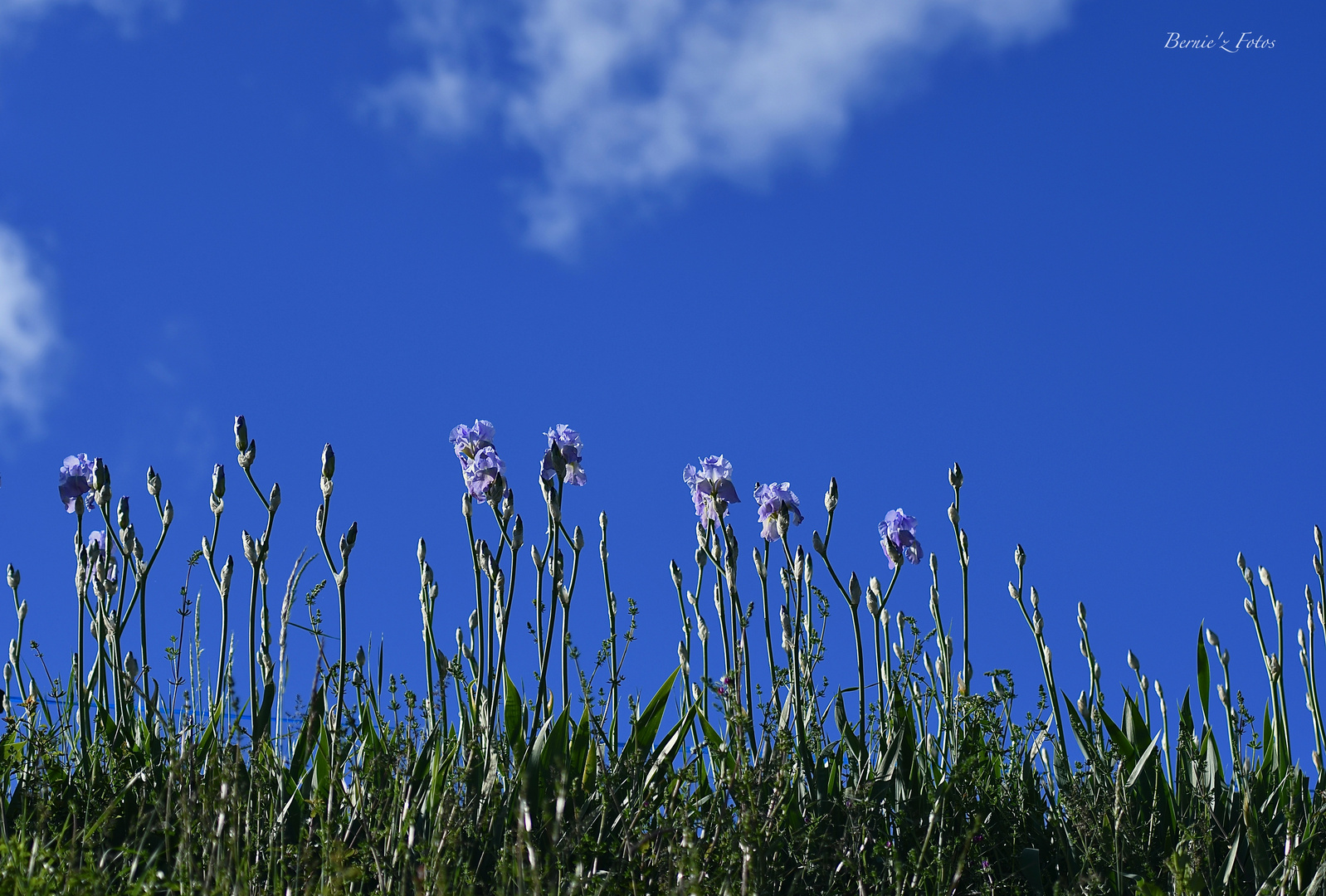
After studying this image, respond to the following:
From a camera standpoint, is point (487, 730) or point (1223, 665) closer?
point (487, 730)

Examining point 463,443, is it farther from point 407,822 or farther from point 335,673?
point 407,822

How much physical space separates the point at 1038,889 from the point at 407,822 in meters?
1.93

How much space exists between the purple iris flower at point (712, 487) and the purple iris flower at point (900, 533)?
0.59 m

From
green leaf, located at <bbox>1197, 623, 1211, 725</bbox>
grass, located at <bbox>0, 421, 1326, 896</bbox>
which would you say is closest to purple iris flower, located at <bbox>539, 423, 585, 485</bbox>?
grass, located at <bbox>0, 421, 1326, 896</bbox>

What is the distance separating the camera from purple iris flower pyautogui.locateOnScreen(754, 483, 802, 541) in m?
4.02

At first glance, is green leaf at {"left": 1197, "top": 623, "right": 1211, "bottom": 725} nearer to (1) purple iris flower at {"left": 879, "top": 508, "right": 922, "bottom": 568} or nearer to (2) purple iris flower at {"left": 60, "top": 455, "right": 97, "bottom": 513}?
(1) purple iris flower at {"left": 879, "top": 508, "right": 922, "bottom": 568}

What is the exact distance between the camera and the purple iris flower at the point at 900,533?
421 centimetres

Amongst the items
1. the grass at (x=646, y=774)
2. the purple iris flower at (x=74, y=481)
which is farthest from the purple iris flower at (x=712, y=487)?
the purple iris flower at (x=74, y=481)

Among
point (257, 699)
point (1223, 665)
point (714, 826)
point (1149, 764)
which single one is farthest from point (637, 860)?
point (1223, 665)

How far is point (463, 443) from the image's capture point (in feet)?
13.1

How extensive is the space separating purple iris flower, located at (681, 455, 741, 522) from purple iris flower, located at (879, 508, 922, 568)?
59cm

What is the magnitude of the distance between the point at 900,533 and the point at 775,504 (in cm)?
54

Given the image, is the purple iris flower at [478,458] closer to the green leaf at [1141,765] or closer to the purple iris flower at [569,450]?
the purple iris flower at [569,450]

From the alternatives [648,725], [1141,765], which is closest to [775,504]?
[648,725]
